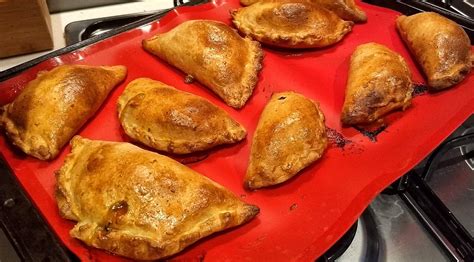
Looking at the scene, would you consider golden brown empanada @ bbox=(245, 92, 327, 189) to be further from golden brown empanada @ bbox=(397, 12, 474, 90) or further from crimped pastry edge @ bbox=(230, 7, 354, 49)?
golden brown empanada @ bbox=(397, 12, 474, 90)

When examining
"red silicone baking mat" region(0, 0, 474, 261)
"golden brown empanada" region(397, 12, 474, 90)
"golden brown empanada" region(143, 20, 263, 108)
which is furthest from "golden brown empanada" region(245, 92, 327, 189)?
"golden brown empanada" region(397, 12, 474, 90)

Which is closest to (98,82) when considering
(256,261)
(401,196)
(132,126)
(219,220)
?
(132,126)

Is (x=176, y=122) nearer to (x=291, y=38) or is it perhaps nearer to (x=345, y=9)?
(x=291, y=38)

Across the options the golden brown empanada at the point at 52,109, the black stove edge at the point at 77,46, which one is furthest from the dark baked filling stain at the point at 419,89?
the golden brown empanada at the point at 52,109

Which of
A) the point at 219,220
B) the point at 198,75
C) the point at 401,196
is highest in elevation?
the point at 198,75

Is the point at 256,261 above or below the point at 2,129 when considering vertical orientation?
below

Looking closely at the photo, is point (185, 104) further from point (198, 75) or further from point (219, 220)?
point (219, 220)
